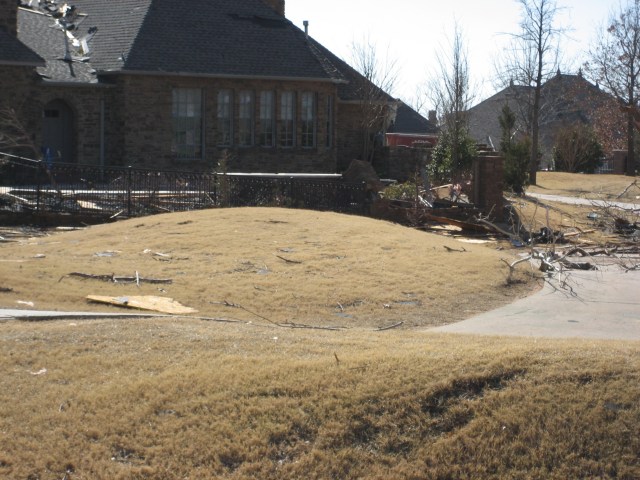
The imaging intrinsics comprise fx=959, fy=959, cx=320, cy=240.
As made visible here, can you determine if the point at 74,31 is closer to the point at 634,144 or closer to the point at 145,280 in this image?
the point at 145,280

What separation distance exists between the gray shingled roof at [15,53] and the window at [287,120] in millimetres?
8567

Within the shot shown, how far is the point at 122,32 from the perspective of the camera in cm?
3325

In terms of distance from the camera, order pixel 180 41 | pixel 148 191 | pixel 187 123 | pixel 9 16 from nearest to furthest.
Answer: pixel 148 191 < pixel 9 16 < pixel 187 123 < pixel 180 41

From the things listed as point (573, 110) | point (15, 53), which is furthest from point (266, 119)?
point (573, 110)

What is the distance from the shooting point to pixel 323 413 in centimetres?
739

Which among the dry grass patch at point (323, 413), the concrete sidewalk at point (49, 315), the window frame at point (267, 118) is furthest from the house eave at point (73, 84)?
the dry grass patch at point (323, 413)

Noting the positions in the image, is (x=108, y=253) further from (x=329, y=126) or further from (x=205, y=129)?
(x=329, y=126)

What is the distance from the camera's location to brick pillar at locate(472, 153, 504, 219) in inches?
947

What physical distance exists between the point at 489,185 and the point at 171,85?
41.9 ft

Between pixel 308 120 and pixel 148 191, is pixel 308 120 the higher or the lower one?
the higher one

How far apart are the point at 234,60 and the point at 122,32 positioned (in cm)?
403

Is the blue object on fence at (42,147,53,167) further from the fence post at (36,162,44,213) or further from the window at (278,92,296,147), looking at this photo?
the window at (278,92,296,147)

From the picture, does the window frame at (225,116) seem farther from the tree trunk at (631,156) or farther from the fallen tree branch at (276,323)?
the tree trunk at (631,156)

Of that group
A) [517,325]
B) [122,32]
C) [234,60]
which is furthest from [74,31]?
[517,325]
